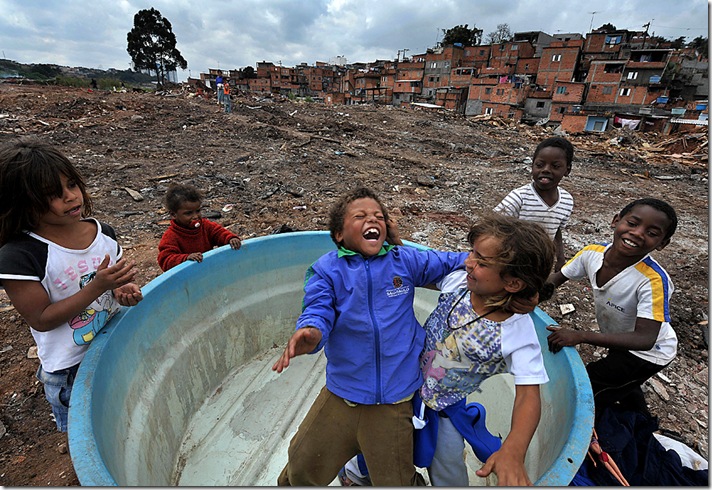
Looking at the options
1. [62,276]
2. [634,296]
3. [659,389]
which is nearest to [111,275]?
[62,276]

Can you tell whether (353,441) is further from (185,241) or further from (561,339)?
(185,241)

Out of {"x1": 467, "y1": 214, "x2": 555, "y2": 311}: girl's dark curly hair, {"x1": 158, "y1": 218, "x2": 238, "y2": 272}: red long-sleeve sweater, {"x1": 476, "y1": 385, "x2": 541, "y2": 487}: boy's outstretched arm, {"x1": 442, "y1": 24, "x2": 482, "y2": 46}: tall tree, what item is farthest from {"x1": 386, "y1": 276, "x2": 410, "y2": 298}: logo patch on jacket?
{"x1": 442, "y1": 24, "x2": 482, "y2": 46}: tall tree

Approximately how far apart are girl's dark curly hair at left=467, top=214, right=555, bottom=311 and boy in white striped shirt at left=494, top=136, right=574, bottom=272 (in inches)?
39.2

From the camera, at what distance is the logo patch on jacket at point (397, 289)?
3.94ft

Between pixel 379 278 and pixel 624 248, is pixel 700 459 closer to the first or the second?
pixel 624 248

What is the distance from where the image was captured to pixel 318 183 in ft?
17.5

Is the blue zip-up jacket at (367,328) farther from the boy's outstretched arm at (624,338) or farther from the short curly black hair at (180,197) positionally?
the short curly black hair at (180,197)

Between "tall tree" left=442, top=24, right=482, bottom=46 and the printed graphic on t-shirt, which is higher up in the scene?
"tall tree" left=442, top=24, right=482, bottom=46

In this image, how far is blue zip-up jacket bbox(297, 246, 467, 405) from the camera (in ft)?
3.79

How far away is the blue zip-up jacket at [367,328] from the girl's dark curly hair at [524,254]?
36 cm

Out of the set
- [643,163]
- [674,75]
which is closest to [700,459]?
[643,163]

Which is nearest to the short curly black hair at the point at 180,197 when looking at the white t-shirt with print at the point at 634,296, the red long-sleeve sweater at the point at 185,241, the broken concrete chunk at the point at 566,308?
the red long-sleeve sweater at the point at 185,241

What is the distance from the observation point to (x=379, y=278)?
1.19m

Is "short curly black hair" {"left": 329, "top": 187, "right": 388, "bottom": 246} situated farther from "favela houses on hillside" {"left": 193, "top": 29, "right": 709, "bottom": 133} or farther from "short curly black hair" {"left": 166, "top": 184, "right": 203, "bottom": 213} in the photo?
"favela houses on hillside" {"left": 193, "top": 29, "right": 709, "bottom": 133}
